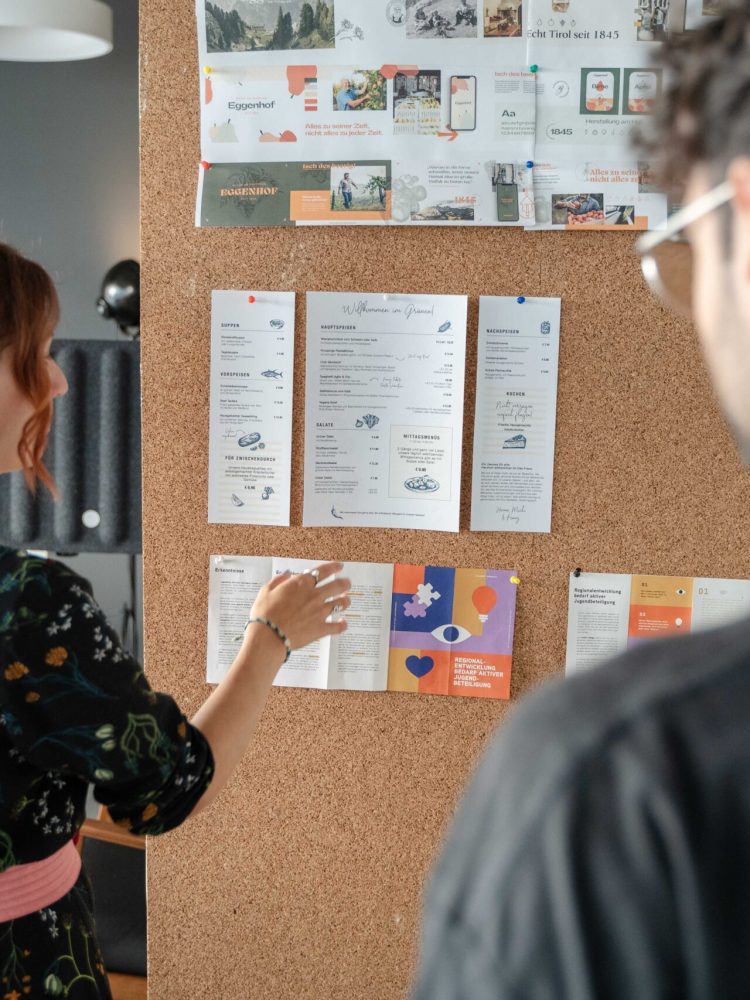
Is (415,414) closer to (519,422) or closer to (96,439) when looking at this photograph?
(519,422)

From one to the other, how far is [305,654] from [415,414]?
398mm

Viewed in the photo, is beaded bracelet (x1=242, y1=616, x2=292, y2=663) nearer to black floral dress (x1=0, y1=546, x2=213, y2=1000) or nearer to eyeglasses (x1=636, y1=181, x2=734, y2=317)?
black floral dress (x1=0, y1=546, x2=213, y2=1000)

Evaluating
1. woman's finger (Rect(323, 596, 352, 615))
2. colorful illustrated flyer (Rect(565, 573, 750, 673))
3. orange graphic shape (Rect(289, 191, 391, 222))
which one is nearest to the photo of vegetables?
orange graphic shape (Rect(289, 191, 391, 222))

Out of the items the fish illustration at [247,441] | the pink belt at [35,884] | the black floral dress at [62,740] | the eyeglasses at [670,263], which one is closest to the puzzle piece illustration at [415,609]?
the fish illustration at [247,441]

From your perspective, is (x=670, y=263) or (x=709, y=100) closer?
(x=709, y=100)

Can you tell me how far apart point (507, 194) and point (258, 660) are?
2.41ft

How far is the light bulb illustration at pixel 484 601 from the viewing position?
151 centimetres

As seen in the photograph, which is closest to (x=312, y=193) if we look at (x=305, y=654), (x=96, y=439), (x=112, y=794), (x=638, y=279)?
(x=638, y=279)

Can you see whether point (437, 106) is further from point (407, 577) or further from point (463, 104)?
point (407, 577)

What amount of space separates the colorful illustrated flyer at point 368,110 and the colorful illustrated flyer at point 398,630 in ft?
1.68

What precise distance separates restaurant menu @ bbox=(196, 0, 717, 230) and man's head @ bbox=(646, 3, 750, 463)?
0.96 metres

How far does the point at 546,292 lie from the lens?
147 cm

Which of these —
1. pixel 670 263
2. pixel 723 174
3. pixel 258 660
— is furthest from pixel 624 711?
pixel 258 660

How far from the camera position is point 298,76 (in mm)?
1450
